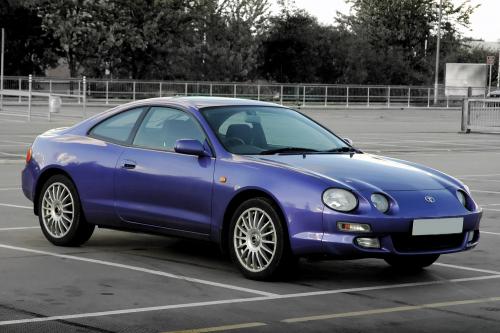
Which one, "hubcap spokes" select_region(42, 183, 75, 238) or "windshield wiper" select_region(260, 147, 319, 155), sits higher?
"windshield wiper" select_region(260, 147, 319, 155)

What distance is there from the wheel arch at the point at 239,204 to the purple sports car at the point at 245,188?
0.01m

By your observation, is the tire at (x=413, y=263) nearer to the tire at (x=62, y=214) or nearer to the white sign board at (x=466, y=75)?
the tire at (x=62, y=214)

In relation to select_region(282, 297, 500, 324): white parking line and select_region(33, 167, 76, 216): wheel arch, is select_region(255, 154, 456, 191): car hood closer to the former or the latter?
select_region(282, 297, 500, 324): white parking line

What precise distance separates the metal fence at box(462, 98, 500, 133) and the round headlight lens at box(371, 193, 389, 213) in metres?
28.3

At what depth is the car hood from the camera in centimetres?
828

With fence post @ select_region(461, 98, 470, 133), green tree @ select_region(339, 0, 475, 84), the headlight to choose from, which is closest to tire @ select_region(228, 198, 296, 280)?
the headlight

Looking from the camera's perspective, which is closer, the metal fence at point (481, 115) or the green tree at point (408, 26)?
the metal fence at point (481, 115)

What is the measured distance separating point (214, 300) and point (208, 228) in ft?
4.13

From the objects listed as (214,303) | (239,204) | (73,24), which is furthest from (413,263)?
(73,24)

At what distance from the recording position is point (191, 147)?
8.81m

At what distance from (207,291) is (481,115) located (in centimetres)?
2997

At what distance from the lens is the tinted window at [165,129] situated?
9.25 metres

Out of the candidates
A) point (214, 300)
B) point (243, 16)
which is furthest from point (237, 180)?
point (243, 16)

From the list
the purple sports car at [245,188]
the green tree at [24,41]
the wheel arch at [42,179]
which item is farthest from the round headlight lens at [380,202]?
the green tree at [24,41]
